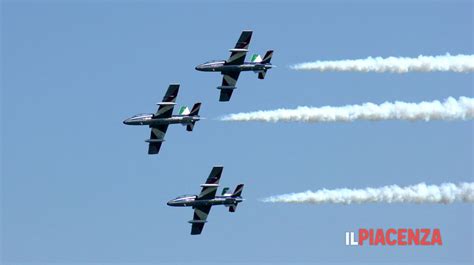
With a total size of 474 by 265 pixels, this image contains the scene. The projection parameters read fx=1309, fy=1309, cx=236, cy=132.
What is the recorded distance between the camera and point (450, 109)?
77562 mm

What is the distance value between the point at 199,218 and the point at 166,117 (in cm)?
756

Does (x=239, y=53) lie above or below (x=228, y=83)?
above

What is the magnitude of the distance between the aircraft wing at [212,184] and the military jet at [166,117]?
3334 mm

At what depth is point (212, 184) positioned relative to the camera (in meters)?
86.3

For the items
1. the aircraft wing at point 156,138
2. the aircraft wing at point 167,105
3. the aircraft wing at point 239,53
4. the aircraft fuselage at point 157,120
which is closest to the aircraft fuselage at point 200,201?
the aircraft wing at point 156,138

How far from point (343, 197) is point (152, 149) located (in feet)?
51.4

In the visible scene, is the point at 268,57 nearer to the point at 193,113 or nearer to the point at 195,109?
the point at 195,109

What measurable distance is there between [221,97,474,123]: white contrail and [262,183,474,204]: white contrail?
4.61 m

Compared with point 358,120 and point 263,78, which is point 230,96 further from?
point 358,120

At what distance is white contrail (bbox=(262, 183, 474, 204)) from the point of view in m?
75.2

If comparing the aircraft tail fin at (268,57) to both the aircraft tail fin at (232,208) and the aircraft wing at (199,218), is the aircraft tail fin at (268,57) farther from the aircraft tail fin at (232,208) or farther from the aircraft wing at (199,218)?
the aircraft wing at (199,218)

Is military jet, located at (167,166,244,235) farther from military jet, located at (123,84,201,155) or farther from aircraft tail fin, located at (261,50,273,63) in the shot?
aircraft tail fin, located at (261,50,273,63)

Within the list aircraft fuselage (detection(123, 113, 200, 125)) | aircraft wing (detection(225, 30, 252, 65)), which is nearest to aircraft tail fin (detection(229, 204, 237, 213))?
aircraft fuselage (detection(123, 113, 200, 125))

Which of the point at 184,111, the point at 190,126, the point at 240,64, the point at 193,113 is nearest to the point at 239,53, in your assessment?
the point at 240,64
